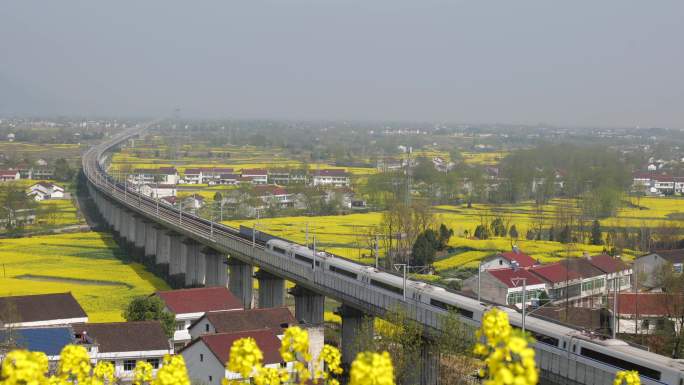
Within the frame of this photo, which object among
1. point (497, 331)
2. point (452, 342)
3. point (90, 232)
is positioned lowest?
point (90, 232)

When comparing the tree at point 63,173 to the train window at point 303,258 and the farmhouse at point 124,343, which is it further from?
the farmhouse at point 124,343

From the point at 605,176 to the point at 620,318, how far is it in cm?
7198

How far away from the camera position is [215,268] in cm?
5422

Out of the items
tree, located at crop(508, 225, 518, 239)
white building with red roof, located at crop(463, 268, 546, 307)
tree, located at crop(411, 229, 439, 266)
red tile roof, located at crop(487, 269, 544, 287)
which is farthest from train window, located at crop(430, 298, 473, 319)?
tree, located at crop(508, 225, 518, 239)

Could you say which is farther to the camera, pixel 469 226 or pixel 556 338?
pixel 469 226

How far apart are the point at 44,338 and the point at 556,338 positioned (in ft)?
60.4

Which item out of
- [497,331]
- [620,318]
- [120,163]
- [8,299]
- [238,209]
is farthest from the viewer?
[120,163]

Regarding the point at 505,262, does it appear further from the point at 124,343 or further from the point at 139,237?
the point at 139,237

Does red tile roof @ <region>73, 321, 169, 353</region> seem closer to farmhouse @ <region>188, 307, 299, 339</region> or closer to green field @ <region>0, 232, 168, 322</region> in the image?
farmhouse @ <region>188, 307, 299, 339</region>

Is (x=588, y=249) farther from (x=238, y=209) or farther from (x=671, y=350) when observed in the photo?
(x=238, y=209)

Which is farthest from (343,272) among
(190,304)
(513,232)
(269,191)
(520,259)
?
(269,191)

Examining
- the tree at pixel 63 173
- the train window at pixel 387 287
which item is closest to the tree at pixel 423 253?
the train window at pixel 387 287

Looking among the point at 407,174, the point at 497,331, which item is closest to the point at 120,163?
the point at 407,174

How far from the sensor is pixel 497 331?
26.9 ft
